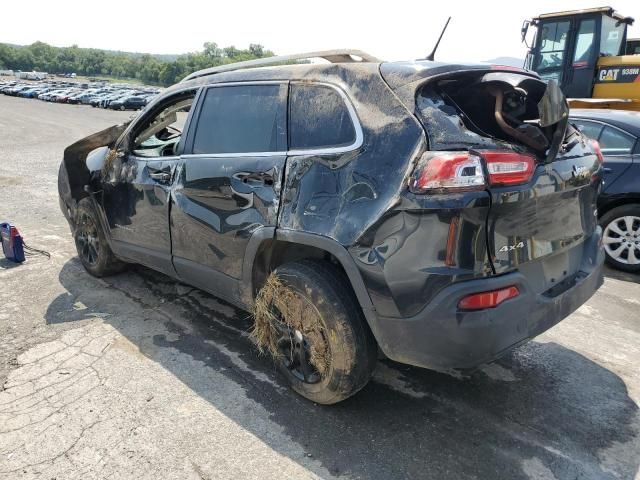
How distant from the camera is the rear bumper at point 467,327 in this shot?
2283 millimetres

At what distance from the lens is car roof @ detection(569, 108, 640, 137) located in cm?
534

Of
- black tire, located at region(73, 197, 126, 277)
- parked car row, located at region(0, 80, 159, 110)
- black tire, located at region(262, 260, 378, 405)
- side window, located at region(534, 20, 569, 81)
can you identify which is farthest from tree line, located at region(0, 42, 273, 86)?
black tire, located at region(262, 260, 378, 405)

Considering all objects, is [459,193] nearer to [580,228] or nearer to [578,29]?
[580,228]

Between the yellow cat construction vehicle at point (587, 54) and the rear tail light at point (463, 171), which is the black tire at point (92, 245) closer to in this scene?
the rear tail light at point (463, 171)

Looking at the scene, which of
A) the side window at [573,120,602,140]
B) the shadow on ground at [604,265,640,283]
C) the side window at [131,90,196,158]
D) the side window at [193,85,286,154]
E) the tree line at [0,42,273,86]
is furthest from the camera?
the tree line at [0,42,273,86]

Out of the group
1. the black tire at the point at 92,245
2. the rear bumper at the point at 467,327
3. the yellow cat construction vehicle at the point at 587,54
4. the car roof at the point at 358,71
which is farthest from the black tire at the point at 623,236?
the yellow cat construction vehicle at the point at 587,54

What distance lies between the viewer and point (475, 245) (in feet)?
7.48

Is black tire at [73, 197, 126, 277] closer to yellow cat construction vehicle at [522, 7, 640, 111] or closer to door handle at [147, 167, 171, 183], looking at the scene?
door handle at [147, 167, 171, 183]

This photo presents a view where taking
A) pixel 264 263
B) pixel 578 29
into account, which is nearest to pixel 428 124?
pixel 264 263

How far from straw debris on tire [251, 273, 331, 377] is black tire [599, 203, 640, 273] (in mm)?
3892

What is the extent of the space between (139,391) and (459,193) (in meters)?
2.16

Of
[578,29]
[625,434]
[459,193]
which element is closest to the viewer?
[459,193]

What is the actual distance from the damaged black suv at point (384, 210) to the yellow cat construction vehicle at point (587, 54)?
7644 millimetres

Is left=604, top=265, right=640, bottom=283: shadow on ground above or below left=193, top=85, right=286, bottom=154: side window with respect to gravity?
below
